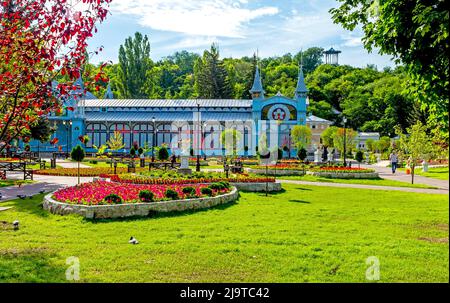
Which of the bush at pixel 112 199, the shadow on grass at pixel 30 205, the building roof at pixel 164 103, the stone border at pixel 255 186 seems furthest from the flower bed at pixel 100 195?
the building roof at pixel 164 103

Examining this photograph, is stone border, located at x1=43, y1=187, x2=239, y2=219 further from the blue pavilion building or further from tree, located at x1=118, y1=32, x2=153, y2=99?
tree, located at x1=118, y1=32, x2=153, y2=99

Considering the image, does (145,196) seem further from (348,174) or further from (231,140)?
(231,140)

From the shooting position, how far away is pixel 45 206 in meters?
12.8

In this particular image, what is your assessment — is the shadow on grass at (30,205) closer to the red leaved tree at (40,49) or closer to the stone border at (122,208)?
the stone border at (122,208)

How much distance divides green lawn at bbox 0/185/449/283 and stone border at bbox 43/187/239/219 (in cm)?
40

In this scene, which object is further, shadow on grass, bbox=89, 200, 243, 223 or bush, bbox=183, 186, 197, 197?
bush, bbox=183, 186, 197, 197

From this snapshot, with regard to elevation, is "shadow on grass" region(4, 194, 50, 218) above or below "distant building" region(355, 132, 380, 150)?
below

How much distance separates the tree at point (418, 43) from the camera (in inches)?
254

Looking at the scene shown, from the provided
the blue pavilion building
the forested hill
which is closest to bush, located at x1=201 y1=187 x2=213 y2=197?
the blue pavilion building

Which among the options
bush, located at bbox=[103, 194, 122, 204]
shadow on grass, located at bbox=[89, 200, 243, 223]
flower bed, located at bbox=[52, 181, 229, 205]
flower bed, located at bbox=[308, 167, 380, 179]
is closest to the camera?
shadow on grass, located at bbox=[89, 200, 243, 223]

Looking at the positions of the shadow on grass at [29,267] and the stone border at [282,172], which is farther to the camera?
the stone border at [282,172]

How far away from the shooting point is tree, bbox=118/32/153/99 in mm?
66562
